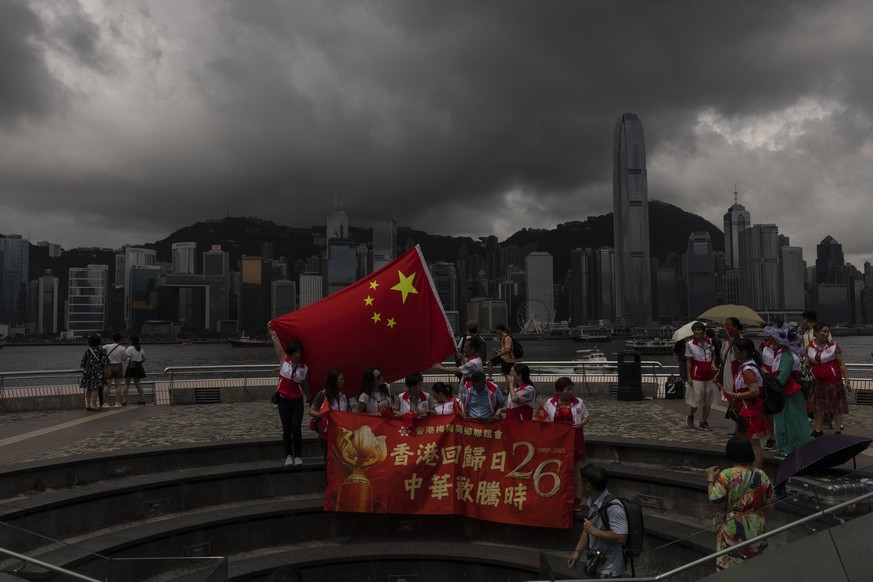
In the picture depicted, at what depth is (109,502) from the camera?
7.29 metres

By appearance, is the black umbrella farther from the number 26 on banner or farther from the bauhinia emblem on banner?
the bauhinia emblem on banner

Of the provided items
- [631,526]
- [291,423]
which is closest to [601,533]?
[631,526]

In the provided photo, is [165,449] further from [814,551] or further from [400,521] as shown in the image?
[814,551]

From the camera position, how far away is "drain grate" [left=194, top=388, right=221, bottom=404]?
15.0 metres

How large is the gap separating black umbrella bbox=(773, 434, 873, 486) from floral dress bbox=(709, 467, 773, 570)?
789 mm

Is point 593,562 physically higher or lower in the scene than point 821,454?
lower

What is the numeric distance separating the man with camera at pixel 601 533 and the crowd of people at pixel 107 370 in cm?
1148

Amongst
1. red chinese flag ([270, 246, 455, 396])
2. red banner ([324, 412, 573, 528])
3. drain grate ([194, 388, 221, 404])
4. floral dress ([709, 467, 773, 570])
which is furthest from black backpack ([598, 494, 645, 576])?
drain grate ([194, 388, 221, 404])

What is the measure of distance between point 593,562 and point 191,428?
863cm

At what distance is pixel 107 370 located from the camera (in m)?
13.7

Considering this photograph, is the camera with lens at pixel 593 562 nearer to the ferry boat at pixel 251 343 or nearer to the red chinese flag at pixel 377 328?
the red chinese flag at pixel 377 328

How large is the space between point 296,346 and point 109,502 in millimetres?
2884

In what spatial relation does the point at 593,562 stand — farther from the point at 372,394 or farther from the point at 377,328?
the point at 377,328

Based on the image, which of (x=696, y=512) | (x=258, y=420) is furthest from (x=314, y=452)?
(x=696, y=512)
